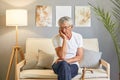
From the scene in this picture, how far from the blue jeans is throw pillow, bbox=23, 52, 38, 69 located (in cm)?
67

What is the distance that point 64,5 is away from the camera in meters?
4.97

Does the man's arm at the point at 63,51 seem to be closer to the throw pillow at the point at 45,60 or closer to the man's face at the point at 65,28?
the man's face at the point at 65,28

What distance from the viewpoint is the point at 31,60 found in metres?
4.45

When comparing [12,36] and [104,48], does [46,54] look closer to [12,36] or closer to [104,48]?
[12,36]

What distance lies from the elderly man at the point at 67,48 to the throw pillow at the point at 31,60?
0.62 meters

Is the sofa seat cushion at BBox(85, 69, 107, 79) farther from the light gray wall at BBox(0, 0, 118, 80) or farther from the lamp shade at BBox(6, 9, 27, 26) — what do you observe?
the lamp shade at BBox(6, 9, 27, 26)

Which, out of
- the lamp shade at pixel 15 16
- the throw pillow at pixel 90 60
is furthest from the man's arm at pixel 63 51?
the lamp shade at pixel 15 16

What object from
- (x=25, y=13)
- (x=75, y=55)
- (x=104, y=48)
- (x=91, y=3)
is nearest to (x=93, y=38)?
(x=104, y=48)

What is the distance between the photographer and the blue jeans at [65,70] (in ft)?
11.9

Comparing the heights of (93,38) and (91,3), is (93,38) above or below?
below

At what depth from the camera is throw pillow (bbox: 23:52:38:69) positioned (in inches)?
172

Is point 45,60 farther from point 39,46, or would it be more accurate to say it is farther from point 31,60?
point 39,46

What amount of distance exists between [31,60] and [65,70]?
0.98 meters

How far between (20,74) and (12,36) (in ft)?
4.02
